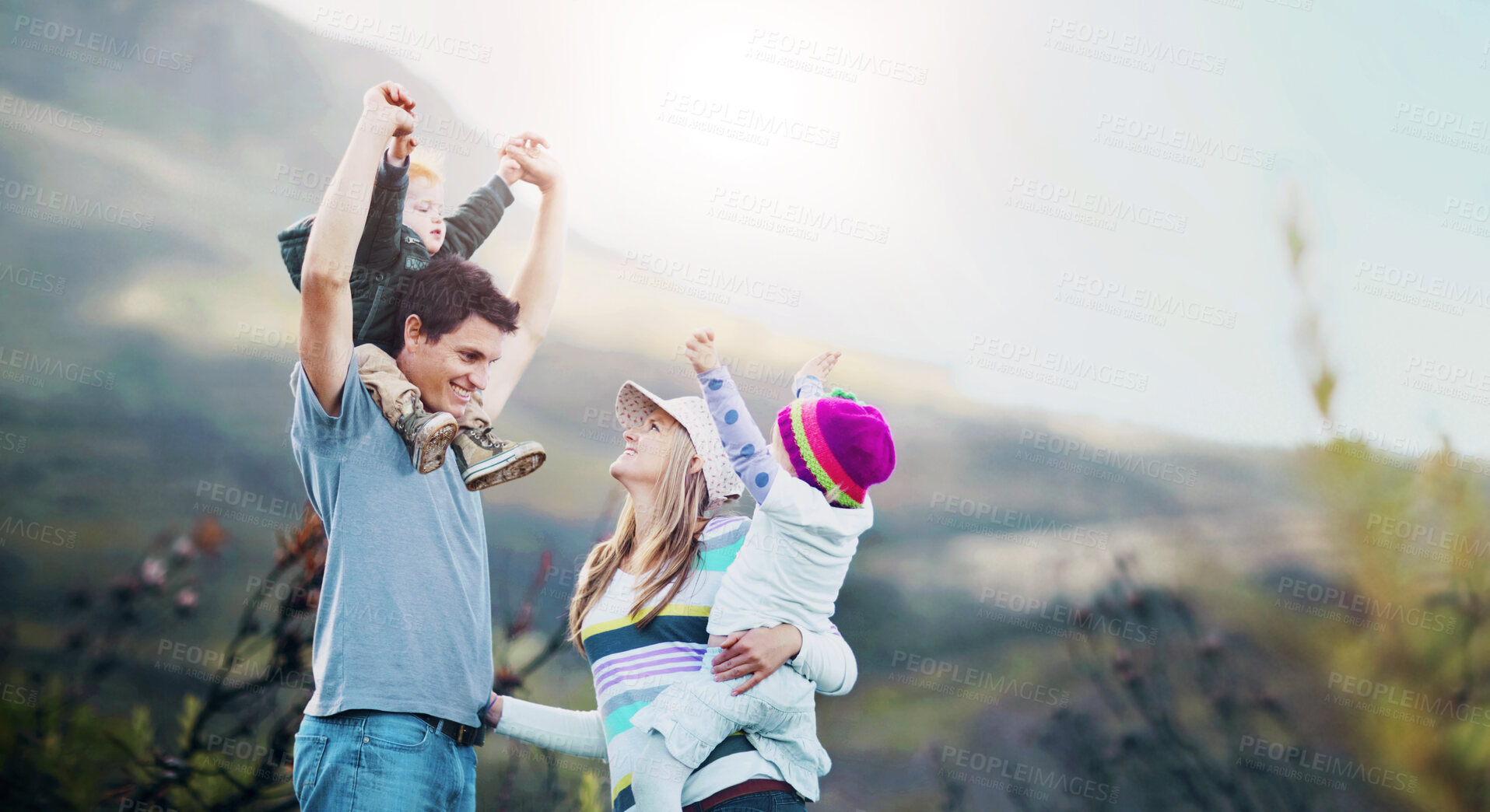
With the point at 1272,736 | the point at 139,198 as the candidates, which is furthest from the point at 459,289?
the point at 1272,736

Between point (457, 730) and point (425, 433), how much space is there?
0.64 m

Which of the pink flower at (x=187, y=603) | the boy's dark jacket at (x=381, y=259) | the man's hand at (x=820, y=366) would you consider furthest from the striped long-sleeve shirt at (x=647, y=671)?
the pink flower at (x=187, y=603)

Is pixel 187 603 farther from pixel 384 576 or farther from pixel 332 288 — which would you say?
pixel 332 288

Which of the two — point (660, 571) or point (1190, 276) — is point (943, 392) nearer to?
point (1190, 276)

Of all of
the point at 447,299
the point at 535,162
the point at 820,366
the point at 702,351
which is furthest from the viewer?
the point at 535,162

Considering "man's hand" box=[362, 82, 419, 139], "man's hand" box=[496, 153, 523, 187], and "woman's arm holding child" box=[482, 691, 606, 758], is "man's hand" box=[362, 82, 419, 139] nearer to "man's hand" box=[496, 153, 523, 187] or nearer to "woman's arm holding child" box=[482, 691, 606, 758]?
"man's hand" box=[496, 153, 523, 187]

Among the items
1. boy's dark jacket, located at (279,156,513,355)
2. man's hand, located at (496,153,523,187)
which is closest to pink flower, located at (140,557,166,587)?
boy's dark jacket, located at (279,156,513,355)

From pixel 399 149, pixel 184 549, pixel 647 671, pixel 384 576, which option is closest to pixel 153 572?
pixel 184 549

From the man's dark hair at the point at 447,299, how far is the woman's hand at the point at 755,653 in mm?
953

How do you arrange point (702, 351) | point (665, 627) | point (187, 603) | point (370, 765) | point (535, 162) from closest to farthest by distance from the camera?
Result: point (370, 765) → point (702, 351) → point (665, 627) → point (535, 162) → point (187, 603)

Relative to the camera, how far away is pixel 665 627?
86.2 inches

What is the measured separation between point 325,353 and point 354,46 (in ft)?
4.68

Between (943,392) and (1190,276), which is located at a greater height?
(1190,276)

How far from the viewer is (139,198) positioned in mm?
2965
